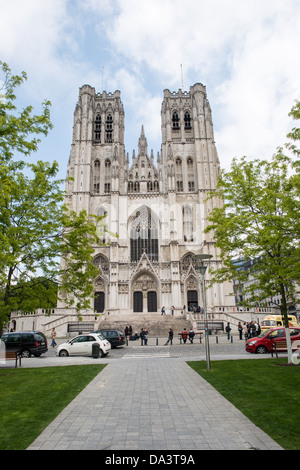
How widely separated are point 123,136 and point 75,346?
3535 cm

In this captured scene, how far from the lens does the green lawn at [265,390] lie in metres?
5.18

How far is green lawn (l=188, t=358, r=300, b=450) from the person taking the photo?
5176 mm

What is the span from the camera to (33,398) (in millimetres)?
7426

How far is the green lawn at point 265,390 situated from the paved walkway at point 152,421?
0.22 m

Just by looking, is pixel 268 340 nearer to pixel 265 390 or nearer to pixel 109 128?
pixel 265 390

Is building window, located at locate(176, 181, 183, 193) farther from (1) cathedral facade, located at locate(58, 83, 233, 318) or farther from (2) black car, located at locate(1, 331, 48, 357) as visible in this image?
(2) black car, located at locate(1, 331, 48, 357)

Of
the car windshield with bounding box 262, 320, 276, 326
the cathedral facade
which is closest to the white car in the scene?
the car windshield with bounding box 262, 320, 276, 326

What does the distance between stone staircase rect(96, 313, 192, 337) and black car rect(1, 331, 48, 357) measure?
1265 cm

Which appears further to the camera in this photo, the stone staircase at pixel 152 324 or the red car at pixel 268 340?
the stone staircase at pixel 152 324

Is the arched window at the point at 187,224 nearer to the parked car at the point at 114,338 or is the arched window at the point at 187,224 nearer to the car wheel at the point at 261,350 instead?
the parked car at the point at 114,338

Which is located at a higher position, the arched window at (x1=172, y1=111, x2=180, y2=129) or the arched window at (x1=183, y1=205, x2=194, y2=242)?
the arched window at (x1=172, y1=111, x2=180, y2=129)

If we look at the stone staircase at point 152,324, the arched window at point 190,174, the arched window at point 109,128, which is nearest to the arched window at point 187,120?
the arched window at point 190,174

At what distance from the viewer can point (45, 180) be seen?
1222 centimetres

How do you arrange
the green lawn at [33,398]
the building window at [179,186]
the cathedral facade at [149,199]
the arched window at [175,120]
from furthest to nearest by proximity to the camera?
the arched window at [175,120] < the building window at [179,186] < the cathedral facade at [149,199] < the green lawn at [33,398]
